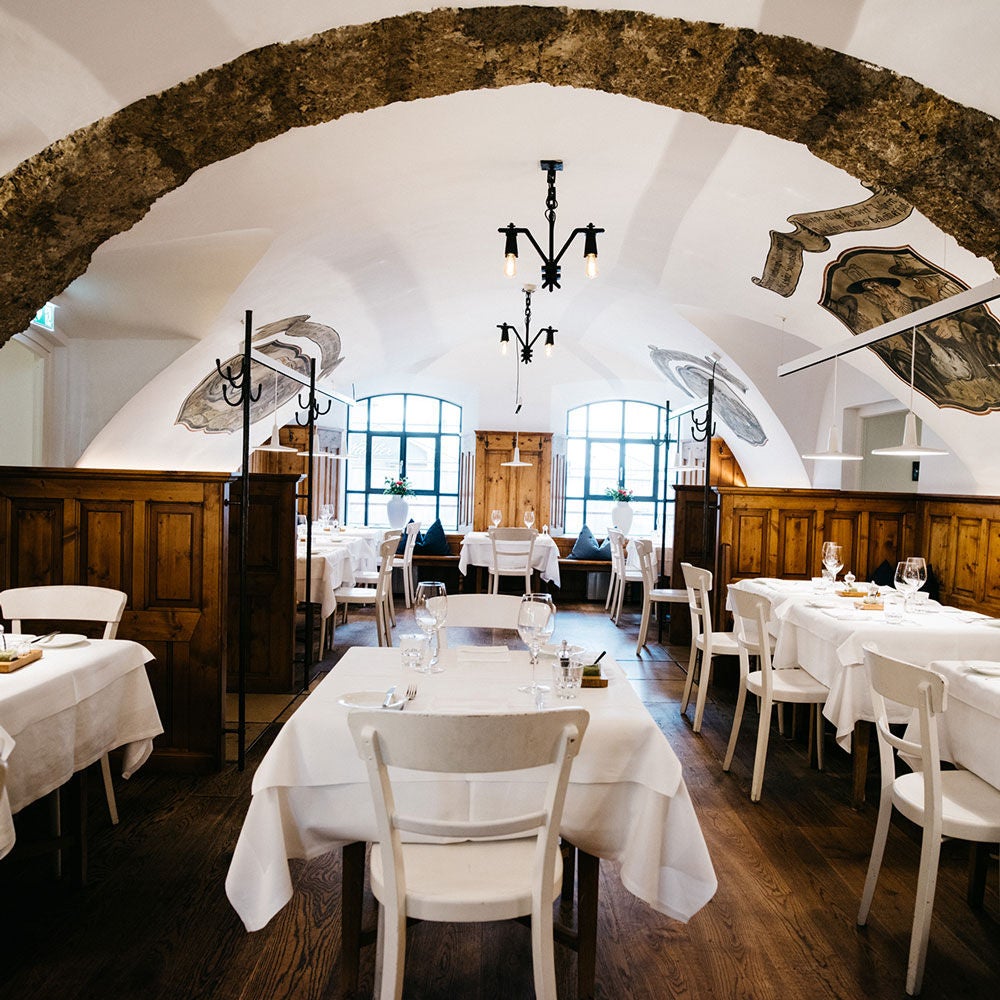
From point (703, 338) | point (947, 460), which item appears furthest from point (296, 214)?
point (947, 460)

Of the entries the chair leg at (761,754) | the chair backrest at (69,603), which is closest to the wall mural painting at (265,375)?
the chair backrest at (69,603)

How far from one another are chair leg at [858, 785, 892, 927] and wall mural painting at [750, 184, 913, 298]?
2.52 metres

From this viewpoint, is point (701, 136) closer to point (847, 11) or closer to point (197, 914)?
point (847, 11)

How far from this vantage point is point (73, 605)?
3.37 meters

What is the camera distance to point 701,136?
13.5 ft

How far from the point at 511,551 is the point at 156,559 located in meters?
5.09

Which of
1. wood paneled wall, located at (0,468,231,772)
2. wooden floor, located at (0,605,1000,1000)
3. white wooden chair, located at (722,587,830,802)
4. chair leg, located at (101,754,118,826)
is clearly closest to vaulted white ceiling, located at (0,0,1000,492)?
wood paneled wall, located at (0,468,231,772)

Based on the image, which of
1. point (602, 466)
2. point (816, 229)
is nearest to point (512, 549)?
point (602, 466)

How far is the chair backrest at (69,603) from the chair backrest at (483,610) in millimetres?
1354

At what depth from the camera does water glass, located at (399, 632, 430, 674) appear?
2551 millimetres

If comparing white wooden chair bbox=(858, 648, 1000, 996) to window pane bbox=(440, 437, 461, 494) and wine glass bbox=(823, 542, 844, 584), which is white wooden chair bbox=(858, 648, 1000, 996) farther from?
window pane bbox=(440, 437, 461, 494)

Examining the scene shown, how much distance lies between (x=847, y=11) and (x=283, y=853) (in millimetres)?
2359

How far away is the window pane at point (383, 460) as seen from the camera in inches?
486

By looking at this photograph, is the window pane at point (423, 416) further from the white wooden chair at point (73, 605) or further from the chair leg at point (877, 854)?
the chair leg at point (877, 854)
